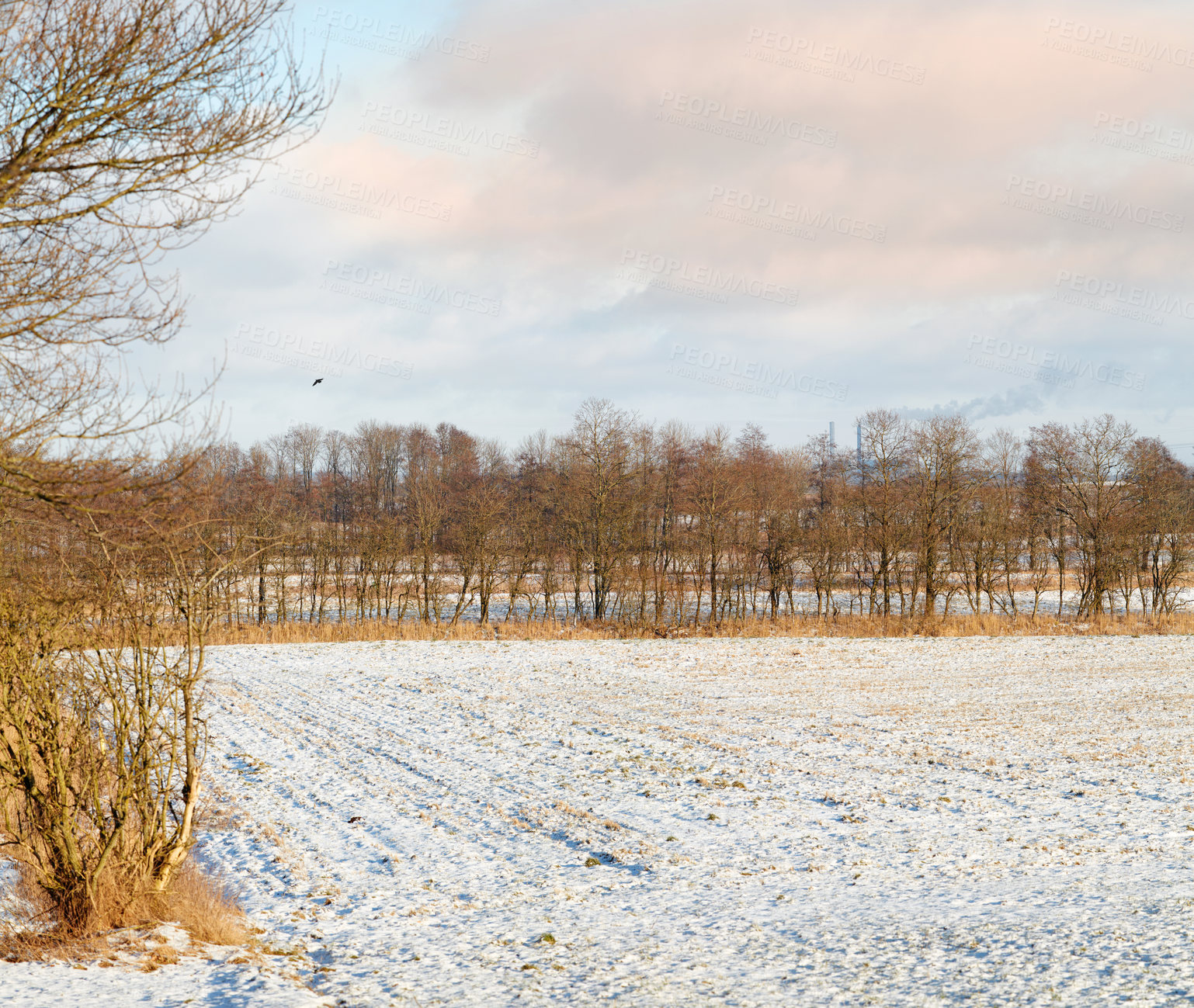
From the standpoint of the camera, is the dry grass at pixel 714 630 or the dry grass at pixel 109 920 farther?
the dry grass at pixel 714 630

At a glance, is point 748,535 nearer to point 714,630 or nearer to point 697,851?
point 714,630

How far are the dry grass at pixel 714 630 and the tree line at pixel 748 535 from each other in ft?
13.3

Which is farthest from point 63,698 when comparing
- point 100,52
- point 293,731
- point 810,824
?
point 293,731

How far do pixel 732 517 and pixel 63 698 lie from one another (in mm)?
37750

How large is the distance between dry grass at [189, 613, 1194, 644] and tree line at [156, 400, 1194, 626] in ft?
13.3

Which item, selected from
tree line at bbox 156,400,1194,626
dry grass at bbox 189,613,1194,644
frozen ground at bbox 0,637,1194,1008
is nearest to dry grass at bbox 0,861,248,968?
frozen ground at bbox 0,637,1194,1008

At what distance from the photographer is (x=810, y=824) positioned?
9.27 meters

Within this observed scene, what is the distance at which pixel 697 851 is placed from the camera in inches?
336

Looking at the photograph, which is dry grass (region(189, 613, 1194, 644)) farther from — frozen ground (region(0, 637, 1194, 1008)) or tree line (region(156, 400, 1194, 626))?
frozen ground (region(0, 637, 1194, 1008))

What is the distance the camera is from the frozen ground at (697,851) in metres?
5.57

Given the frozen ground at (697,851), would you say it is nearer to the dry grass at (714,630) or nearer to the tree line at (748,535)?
the dry grass at (714,630)

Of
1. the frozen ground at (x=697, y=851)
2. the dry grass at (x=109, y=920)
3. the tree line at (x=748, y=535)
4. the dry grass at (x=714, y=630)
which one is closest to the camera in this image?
the frozen ground at (x=697, y=851)

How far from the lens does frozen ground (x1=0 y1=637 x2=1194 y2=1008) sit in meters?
5.57

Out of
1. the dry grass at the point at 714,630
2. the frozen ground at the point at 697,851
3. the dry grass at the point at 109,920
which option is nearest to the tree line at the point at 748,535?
the dry grass at the point at 714,630
